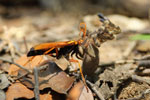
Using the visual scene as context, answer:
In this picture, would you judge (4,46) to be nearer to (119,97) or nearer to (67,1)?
(119,97)

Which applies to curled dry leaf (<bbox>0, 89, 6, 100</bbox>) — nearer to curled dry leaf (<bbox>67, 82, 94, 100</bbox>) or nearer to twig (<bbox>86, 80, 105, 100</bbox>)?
curled dry leaf (<bbox>67, 82, 94, 100</bbox>)

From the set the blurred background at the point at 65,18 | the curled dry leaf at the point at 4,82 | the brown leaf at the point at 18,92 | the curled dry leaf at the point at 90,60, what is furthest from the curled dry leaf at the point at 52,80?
the blurred background at the point at 65,18

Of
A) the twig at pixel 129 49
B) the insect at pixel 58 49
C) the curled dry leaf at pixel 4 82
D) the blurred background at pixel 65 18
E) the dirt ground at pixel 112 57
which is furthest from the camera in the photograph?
the blurred background at pixel 65 18

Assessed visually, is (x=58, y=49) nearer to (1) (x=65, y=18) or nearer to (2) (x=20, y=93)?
(2) (x=20, y=93)

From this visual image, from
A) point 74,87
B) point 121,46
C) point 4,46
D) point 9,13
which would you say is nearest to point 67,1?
point 9,13

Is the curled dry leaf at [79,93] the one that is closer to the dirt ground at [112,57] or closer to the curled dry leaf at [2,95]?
the dirt ground at [112,57]

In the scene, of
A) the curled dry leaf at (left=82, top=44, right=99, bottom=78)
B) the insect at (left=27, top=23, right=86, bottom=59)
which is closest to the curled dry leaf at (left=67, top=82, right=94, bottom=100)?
the curled dry leaf at (left=82, top=44, right=99, bottom=78)

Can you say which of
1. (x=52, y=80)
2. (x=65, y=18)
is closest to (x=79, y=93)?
(x=52, y=80)
